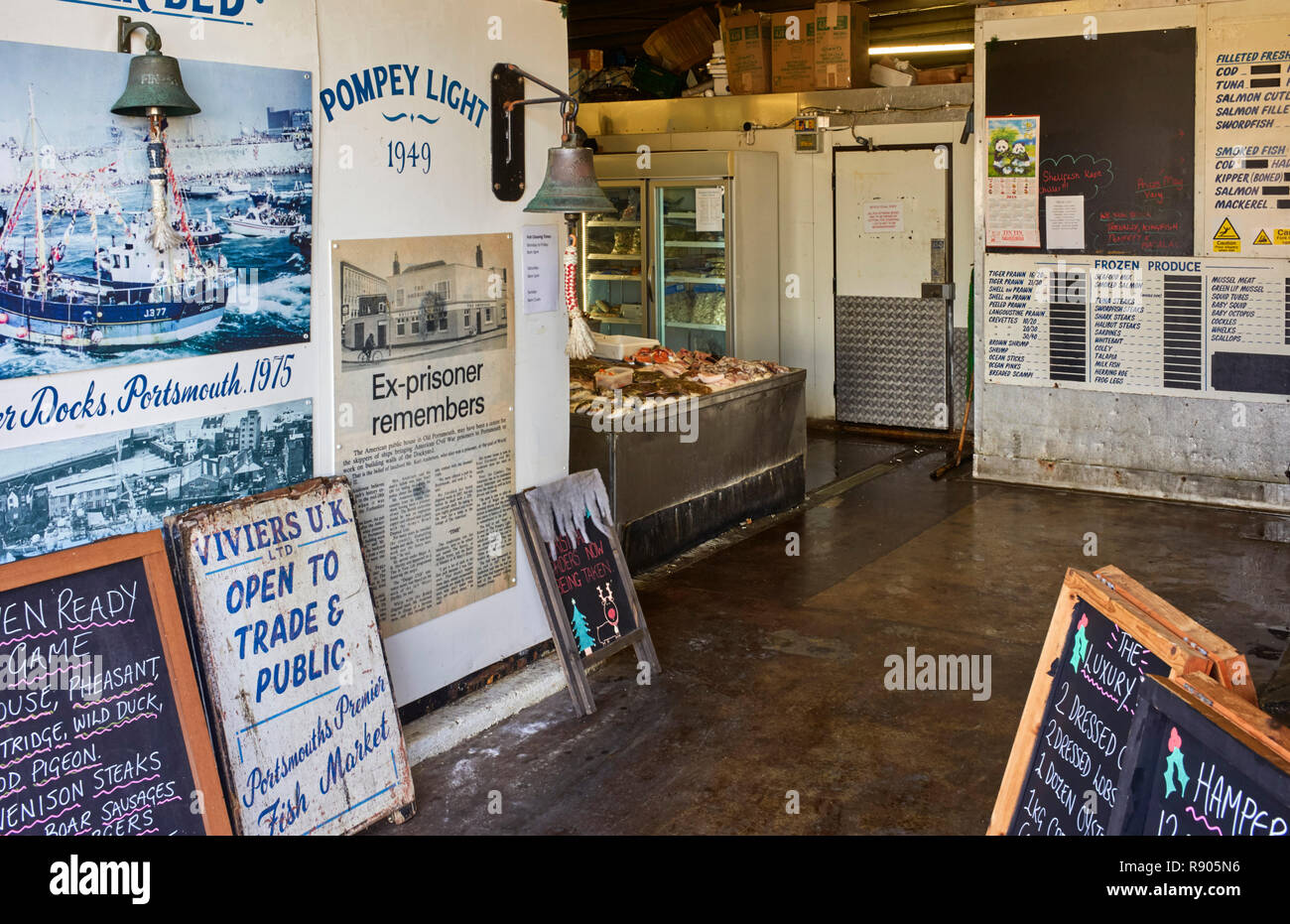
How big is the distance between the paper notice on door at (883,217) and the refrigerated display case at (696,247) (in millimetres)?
850

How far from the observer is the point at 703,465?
25.6ft

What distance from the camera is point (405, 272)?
15.8 ft

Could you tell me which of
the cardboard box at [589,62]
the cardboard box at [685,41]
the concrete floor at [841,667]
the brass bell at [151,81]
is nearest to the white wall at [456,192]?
the concrete floor at [841,667]

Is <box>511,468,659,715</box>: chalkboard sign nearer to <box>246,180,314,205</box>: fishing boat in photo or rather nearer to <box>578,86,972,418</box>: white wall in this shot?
<box>246,180,314,205</box>: fishing boat in photo

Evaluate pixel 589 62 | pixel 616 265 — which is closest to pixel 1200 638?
pixel 616 265

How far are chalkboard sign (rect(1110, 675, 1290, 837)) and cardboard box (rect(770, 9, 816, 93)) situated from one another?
9.05 m

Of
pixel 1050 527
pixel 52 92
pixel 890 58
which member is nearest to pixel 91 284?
pixel 52 92

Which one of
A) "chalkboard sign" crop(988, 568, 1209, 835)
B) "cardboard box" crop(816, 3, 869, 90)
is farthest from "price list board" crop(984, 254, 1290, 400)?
"chalkboard sign" crop(988, 568, 1209, 835)

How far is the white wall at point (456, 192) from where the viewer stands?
451 cm

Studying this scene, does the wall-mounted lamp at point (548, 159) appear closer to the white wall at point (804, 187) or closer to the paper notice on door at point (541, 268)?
the paper notice on door at point (541, 268)

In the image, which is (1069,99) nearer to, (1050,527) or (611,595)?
(1050,527)

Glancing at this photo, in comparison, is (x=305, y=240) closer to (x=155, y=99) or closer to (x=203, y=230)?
(x=203, y=230)

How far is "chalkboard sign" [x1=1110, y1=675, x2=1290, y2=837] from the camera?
2.32m
